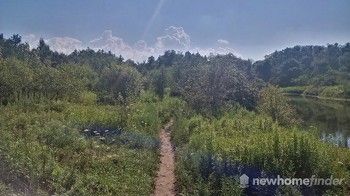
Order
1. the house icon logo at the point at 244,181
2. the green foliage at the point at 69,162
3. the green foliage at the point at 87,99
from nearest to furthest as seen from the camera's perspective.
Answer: the green foliage at the point at 69,162 → the house icon logo at the point at 244,181 → the green foliage at the point at 87,99

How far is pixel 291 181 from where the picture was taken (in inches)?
545

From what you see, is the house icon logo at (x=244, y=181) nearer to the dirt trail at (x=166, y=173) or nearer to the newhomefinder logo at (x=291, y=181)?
the newhomefinder logo at (x=291, y=181)

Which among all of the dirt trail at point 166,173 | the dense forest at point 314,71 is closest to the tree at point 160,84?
the dirt trail at point 166,173

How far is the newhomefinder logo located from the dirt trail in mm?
2755

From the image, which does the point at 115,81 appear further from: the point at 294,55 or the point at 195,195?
the point at 294,55

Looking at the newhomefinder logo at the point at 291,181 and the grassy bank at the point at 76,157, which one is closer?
the grassy bank at the point at 76,157

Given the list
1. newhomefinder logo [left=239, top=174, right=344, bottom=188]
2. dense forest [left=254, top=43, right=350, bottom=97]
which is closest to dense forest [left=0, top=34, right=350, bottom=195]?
newhomefinder logo [left=239, top=174, right=344, bottom=188]

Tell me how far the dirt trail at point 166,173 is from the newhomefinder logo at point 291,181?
108 inches

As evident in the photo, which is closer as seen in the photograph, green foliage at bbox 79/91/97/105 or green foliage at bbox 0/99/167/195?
green foliage at bbox 0/99/167/195

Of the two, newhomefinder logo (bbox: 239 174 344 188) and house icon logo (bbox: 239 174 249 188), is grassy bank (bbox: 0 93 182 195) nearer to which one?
house icon logo (bbox: 239 174 249 188)

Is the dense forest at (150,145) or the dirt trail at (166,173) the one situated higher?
the dense forest at (150,145)

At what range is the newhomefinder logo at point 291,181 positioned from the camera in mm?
13889

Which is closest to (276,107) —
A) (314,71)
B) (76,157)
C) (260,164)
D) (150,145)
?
(150,145)

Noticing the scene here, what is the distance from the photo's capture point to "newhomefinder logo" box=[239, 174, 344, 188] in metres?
13.9
